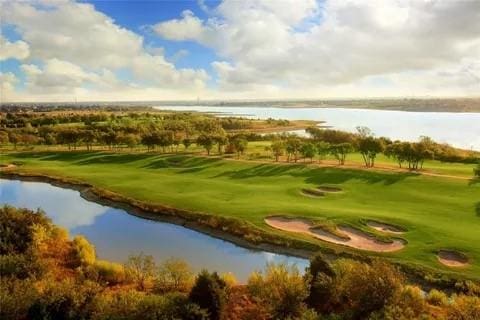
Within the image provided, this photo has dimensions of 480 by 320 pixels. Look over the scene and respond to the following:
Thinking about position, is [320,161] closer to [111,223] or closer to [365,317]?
[111,223]

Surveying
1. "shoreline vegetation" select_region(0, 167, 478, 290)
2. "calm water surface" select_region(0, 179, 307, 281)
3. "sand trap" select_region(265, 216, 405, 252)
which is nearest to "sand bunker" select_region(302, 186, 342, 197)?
"sand trap" select_region(265, 216, 405, 252)

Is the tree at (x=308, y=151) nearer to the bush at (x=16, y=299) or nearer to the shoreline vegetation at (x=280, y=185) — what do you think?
the shoreline vegetation at (x=280, y=185)

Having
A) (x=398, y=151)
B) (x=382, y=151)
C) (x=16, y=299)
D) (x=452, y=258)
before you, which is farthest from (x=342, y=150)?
(x=16, y=299)

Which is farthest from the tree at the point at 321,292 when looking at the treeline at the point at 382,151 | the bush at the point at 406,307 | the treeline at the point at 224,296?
the treeline at the point at 382,151

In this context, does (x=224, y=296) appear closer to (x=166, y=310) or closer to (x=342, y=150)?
(x=166, y=310)

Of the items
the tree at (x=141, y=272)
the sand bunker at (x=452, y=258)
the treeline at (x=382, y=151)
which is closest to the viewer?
the tree at (x=141, y=272)

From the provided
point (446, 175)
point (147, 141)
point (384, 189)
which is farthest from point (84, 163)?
point (446, 175)

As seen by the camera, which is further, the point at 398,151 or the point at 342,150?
the point at 342,150
